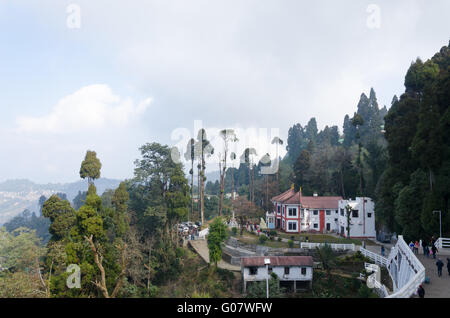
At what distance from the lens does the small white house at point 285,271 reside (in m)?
23.8

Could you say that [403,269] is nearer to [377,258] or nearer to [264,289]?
[377,258]

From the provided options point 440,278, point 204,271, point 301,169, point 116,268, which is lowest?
point 204,271

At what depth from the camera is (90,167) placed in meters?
29.7

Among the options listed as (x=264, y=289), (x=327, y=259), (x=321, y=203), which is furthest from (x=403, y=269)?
(x=321, y=203)

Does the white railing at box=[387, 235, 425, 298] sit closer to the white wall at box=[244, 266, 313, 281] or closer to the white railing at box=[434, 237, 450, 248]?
the white railing at box=[434, 237, 450, 248]

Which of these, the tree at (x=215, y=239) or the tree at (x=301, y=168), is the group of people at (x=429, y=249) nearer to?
the tree at (x=215, y=239)

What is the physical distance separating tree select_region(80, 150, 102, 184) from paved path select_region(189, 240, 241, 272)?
12852 mm

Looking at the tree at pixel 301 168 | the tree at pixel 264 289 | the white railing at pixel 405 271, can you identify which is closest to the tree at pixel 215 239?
the tree at pixel 264 289

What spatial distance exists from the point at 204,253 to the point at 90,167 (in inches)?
558
